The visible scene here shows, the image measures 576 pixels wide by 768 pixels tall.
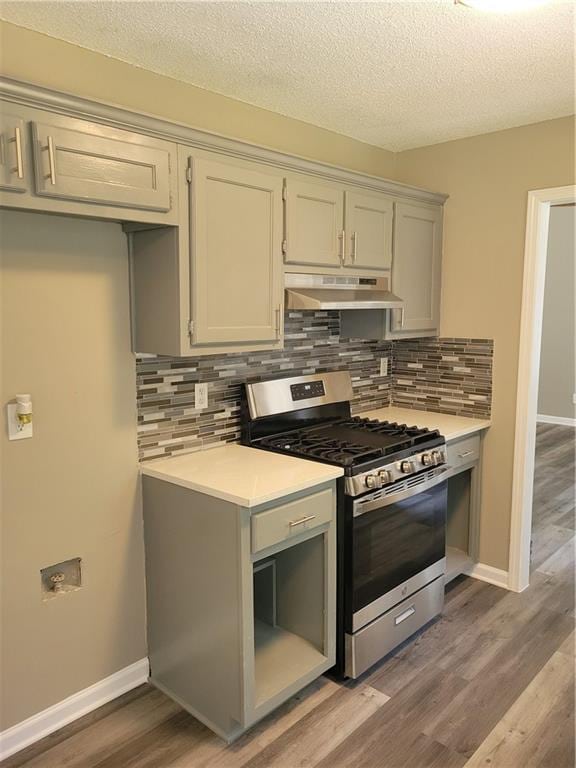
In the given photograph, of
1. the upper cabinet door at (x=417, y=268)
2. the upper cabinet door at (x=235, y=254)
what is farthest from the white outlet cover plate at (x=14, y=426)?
the upper cabinet door at (x=417, y=268)

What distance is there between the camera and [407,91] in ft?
8.52

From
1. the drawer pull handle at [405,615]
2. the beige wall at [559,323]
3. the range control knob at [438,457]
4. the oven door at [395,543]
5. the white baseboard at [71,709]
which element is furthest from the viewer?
the beige wall at [559,323]

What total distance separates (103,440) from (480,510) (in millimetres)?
2188

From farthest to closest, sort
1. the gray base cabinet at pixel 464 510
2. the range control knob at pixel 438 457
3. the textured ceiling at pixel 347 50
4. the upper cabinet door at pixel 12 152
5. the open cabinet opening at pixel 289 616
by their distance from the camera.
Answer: the gray base cabinet at pixel 464 510 < the range control knob at pixel 438 457 < the open cabinet opening at pixel 289 616 < the textured ceiling at pixel 347 50 < the upper cabinet door at pixel 12 152

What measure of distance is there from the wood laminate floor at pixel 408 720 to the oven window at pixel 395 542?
0.37 meters

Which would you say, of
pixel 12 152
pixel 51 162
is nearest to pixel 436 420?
pixel 51 162

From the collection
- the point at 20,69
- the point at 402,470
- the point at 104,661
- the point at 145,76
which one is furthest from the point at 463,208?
the point at 104,661

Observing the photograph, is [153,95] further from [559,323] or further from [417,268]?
[559,323]

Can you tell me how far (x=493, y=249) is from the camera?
10.8 ft

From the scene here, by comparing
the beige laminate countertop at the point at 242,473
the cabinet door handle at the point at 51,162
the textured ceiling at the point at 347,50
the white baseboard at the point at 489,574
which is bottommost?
the white baseboard at the point at 489,574

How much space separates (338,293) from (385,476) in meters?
0.89

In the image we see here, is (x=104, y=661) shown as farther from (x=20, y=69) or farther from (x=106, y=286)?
(x=20, y=69)

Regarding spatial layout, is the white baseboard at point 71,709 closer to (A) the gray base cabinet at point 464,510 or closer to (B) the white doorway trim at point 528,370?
(A) the gray base cabinet at point 464,510

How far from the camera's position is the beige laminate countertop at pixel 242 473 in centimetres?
212
